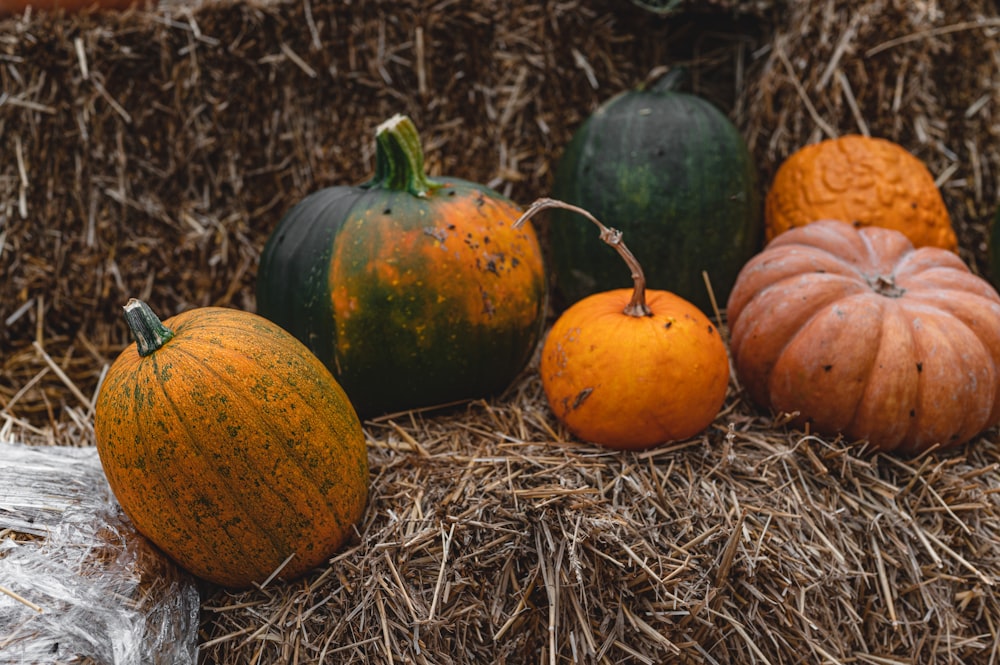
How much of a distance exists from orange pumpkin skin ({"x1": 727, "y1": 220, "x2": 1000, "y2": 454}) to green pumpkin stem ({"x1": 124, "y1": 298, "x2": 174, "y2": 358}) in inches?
62.3

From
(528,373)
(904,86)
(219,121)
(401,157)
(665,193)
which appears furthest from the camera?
(904,86)

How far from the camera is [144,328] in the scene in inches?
63.5

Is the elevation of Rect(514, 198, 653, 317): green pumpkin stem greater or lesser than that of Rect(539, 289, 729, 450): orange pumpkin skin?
greater

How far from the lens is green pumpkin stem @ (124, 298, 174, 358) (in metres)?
1.60

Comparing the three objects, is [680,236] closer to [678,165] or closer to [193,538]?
[678,165]

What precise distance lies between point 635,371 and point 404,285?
2.30 feet

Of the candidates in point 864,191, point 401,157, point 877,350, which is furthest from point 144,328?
point 864,191

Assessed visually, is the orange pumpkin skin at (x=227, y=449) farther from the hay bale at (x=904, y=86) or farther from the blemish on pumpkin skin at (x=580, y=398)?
the hay bale at (x=904, y=86)

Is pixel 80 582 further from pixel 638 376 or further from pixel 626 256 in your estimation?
pixel 626 256

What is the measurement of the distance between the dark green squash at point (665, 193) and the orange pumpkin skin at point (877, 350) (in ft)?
1.92

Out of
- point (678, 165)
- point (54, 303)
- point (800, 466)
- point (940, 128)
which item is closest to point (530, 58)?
point (678, 165)

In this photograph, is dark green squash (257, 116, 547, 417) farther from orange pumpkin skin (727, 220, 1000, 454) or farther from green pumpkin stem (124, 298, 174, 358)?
orange pumpkin skin (727, 220, 1000, 454)

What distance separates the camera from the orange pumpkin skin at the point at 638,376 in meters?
1.96

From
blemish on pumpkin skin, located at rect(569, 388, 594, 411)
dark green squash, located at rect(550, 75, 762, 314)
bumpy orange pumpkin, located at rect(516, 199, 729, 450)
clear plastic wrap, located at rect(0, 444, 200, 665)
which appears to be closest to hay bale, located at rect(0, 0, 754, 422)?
dark green squash, located at rect(550, 75, 762, 314)
